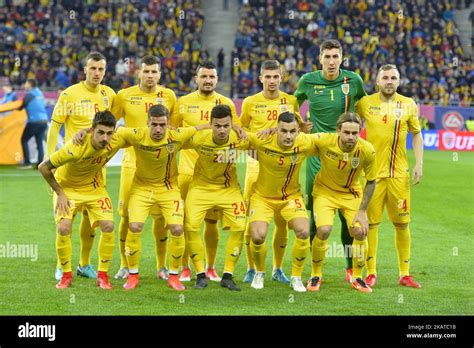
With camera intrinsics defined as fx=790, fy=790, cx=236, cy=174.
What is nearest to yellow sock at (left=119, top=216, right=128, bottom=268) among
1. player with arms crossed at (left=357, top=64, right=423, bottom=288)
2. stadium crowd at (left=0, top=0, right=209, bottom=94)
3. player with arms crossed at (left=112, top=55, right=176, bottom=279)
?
player with arms crossed at (left=112, top=55, right=176, bottom=279)

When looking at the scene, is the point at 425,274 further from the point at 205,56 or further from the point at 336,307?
the point at 205,56

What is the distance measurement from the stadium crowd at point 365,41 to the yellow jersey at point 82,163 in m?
22.9

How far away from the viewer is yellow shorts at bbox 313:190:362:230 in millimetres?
8188

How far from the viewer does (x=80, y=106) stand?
8.88 meters

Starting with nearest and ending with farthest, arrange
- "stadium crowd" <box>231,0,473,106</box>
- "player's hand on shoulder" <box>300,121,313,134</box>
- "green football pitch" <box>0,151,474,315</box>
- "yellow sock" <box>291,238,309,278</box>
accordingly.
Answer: "green football pitch" <box>0,151,474,315</box>, "yellow sock" <box>291,238,309,278</box>, "player's hand on shoulder" <box>300,121,313,134</box>, "stadium crowd" <box>231,0,473,106</box>

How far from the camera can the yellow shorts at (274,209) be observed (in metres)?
8.26

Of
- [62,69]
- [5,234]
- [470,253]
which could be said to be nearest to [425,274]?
[470,253]

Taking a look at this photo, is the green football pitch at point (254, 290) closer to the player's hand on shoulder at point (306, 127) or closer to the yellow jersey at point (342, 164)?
the yellow jersey at point (342, 164)

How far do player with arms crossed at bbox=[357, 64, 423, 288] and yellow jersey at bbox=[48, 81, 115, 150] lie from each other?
9.67 ft

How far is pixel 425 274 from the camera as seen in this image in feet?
30.1

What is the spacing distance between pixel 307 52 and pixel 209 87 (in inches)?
983

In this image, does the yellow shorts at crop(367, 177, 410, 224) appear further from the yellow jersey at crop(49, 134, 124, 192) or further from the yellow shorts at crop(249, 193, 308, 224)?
the yellow jersey at crop(49, 134, 124, 192)

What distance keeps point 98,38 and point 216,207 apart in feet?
82.0

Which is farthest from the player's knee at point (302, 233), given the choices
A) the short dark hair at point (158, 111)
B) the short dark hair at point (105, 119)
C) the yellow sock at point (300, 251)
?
the short dark hair at point (105, 119)
